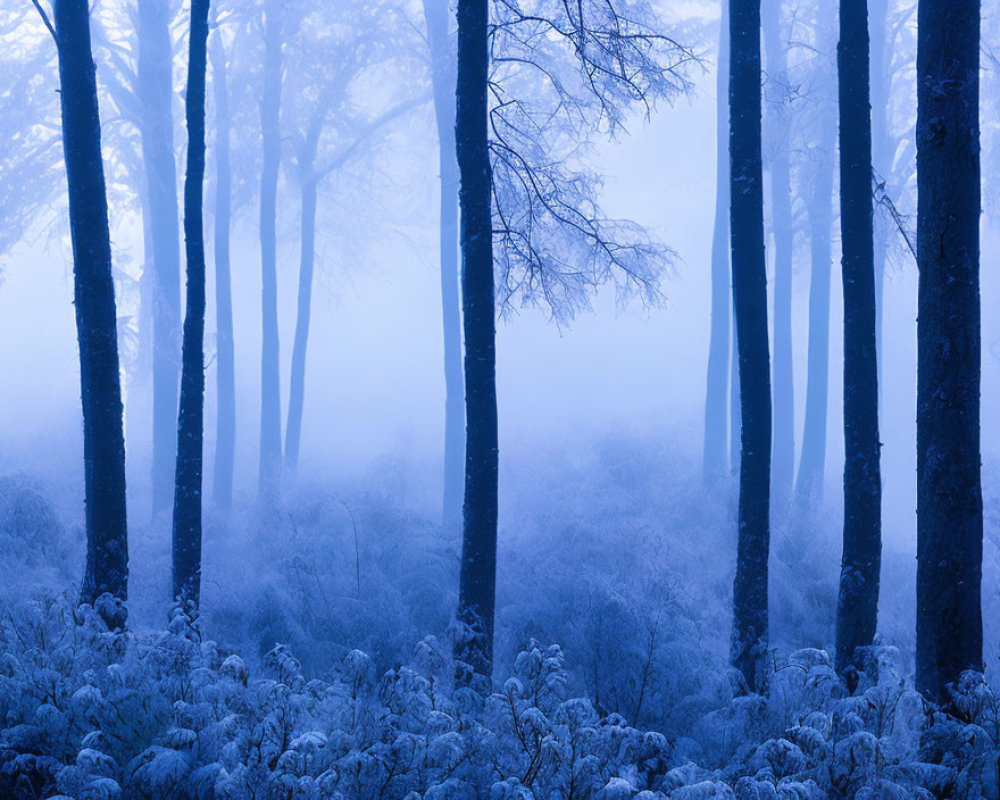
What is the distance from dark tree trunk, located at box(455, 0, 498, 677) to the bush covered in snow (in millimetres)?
1651

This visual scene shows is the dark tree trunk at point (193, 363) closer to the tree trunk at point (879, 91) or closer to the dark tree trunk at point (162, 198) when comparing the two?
the dark tree trunk at point (162, 198)

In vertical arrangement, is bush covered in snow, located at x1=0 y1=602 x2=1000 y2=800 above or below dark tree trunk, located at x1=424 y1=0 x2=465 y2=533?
below

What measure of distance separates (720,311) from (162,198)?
431 inches

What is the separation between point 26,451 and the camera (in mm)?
21016

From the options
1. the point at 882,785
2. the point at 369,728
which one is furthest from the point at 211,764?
the point at 882,785

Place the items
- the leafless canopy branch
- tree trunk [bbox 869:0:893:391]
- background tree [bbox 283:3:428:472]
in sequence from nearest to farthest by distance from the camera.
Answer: the leafless canopy branch < tree trunk [bbox 869:0:893:391] < background tree [bbox 283:3:428:472]

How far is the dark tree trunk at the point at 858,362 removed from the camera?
7.38 m

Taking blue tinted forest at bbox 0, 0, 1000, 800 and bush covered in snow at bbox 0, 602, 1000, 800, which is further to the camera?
blue tinted forest at bbox 0, 0, 1000, 800

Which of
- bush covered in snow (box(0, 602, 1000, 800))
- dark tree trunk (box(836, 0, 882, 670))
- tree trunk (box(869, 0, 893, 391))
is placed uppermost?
tree trunk (box(869, 0, 893, 391))

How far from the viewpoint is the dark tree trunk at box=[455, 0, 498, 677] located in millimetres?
7438

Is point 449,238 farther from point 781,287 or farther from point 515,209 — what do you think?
point 515,209

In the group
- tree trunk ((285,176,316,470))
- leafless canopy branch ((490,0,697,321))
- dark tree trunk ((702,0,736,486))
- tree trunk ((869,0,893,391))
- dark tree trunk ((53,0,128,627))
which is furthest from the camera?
tree trunk ((285,176,316,470))

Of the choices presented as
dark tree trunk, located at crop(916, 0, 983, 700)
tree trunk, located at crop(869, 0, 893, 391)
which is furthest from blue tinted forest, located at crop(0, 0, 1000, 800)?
tree trunk, located at crop(869, 0, 893, 391)

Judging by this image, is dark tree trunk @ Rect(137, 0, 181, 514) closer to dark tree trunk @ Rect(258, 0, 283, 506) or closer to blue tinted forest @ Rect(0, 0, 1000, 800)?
blue tinted forest @ Rect(0, 0, 1000, 800)
